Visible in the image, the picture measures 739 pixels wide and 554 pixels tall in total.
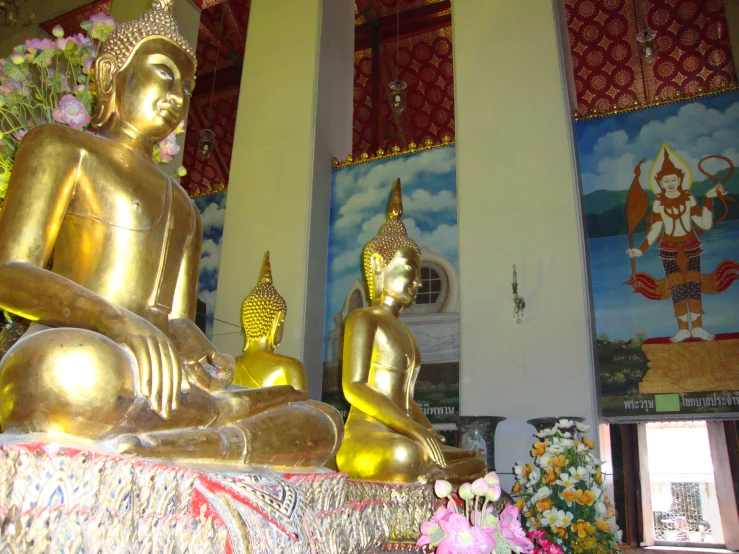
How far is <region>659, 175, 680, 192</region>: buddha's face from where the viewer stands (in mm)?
5105

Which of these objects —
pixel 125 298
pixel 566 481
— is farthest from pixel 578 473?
pixel 125 298

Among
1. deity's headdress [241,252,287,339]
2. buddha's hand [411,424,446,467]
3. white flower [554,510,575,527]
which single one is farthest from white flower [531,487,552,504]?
deity's headdress [241,252,287,339]

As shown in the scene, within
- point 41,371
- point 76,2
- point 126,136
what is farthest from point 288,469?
point 76,2

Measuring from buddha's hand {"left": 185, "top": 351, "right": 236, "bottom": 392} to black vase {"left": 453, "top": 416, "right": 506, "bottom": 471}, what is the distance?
283cm

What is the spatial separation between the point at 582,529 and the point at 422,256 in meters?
3.04

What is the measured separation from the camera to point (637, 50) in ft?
26.9

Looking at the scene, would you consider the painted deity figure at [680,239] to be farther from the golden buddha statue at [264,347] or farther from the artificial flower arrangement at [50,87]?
the artificial flower arrangement at [50,87]

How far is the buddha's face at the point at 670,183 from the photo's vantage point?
511cm

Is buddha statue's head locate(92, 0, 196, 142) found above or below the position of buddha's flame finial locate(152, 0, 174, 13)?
below

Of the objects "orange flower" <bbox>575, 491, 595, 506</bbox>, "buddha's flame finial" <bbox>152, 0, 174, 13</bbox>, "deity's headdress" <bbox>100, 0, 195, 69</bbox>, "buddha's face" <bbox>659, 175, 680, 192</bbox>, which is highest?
"buddha's face" <bbox>659, 175, 680, 192</bbox>

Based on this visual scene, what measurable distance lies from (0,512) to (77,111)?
1.56 metres

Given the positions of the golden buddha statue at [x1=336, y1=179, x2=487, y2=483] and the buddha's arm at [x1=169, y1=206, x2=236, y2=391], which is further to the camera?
the golden buddha statue at [x1=336, y1=179, x2=487, y2=483]

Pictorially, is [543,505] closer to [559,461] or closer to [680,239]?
[559,461]

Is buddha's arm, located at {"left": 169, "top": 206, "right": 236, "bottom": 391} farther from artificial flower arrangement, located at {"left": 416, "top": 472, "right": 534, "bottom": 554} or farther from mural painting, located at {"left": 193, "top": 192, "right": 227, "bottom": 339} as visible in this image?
mural painting, located at {"left": 193, "top": 192, "right": 227, "bottom": 339}
